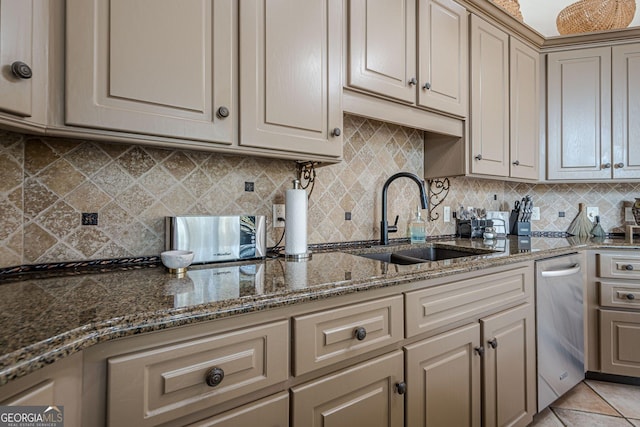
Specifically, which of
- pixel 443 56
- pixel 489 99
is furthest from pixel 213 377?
pixel 489 99

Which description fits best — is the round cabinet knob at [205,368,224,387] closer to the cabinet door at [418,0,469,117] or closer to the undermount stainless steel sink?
the undermount stainless steel sink

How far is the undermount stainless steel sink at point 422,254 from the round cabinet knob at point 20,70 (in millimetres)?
1406

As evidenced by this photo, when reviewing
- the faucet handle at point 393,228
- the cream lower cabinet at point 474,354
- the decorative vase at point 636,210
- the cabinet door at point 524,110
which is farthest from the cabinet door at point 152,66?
the decorative vase at point 636,210

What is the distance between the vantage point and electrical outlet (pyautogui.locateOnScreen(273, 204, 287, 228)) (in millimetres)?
1583

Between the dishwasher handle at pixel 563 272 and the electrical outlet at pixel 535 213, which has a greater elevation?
the electrical outlet at pixel 535 213

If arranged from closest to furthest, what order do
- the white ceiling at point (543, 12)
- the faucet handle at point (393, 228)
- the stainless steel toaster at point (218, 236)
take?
the stainless steel toaster at point (218, 236)
the faucet handle at point (393, 228)
the white ceiling at point (543, 12)

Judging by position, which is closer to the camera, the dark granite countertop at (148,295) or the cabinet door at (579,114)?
the dark granite countertop at (148,295)

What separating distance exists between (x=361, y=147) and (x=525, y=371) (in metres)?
1.43

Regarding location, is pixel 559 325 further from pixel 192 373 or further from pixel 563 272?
pixel 192 373

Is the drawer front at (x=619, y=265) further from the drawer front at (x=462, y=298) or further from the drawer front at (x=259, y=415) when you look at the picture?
the drawer front at (x=259, y=415)

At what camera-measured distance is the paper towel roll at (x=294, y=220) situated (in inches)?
55.7

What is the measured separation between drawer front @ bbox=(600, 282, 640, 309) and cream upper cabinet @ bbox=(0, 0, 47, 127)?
2939mm

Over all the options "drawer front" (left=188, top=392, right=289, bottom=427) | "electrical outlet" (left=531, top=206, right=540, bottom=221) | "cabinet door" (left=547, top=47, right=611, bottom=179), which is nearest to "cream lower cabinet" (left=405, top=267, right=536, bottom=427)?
"drawer front" (left=188, top=392, right=289, bottom=427)

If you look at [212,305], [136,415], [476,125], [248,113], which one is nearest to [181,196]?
[248,113]
